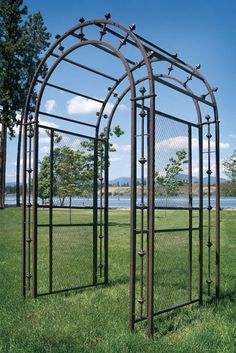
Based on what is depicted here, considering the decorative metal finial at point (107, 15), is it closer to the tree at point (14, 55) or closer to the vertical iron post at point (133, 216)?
the vertical iron post at point (133, 216)

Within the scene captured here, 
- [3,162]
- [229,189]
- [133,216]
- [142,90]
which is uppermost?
[3,162]

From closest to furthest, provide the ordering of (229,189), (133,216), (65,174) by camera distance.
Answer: (133,216) → (65,174) → (229,189)

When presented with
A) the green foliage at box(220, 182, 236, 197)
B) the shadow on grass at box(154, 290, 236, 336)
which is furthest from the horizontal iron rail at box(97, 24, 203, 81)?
the green foliage at box(220, 182, 236, 197)

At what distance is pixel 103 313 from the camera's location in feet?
16.9

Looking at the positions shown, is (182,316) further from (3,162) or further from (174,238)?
(3,162)

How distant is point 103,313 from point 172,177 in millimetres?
1804

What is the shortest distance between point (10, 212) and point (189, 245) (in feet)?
69.0

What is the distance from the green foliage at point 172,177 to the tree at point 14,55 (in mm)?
24282

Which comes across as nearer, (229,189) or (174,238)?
(174,238)

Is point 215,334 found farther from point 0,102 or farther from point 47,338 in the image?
point 0,102

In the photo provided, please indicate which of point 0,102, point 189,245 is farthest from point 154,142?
point 0,102

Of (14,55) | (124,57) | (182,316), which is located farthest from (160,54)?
(14,55)

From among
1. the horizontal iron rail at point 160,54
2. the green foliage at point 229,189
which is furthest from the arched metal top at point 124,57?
the green foliage at point 229,189

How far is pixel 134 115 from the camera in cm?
443
